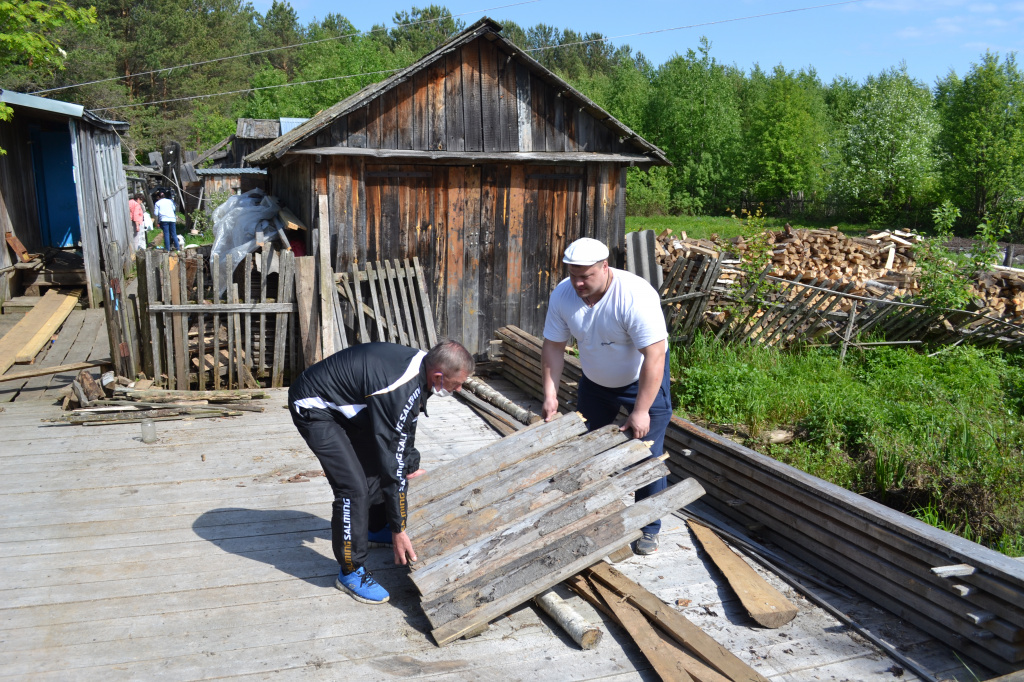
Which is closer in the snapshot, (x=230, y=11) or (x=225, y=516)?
(x=225, y=516)

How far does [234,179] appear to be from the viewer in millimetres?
31875

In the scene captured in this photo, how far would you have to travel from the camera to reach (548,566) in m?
3.75

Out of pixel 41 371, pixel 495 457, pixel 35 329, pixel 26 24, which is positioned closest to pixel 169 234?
pixel 35 329

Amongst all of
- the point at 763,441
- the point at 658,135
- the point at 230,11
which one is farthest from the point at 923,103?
the point at 230,11

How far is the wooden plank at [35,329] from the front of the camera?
9023 millimetres

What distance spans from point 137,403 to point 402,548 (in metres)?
4.51

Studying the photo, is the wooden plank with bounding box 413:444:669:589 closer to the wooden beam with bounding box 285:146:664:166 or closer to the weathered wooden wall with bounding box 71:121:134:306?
the wooden beam with bounding box 285:146:664:166

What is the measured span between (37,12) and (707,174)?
1490 inches

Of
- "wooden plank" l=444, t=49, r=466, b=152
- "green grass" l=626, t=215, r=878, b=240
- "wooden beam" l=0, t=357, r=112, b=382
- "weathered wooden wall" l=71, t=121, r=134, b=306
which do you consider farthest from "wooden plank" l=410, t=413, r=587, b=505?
"green grass" l=626, t=215, r=878, b=240

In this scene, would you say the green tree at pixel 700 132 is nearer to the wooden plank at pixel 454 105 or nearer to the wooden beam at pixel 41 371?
the wooden plank at pixel 454 105

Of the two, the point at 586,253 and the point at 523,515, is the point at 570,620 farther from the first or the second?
the point at 586,253

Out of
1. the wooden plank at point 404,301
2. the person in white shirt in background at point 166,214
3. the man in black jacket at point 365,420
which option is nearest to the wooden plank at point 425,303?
the wooden plank at point 404,301

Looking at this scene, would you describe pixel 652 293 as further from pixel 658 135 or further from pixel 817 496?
pixel 658 135

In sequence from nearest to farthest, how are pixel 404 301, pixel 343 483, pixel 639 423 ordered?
1. pixel 343 483
2. pixel 639 423
3. pixel 404 301
